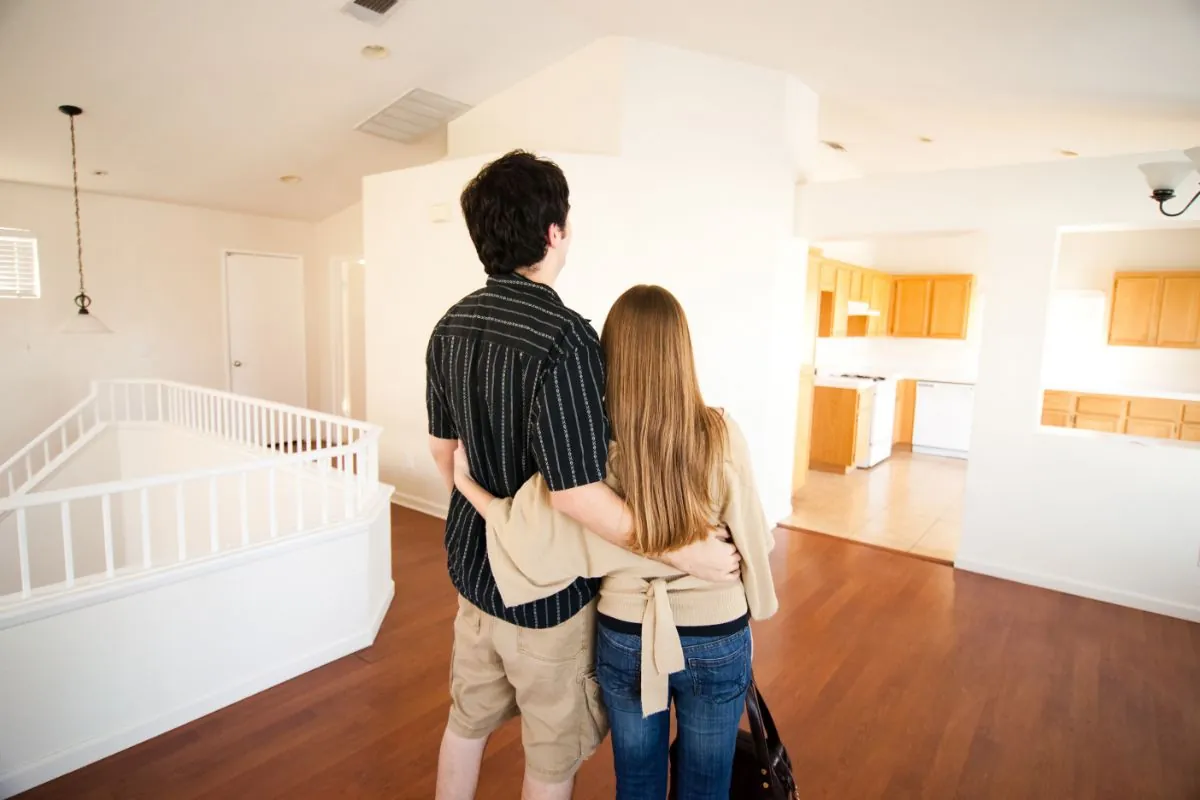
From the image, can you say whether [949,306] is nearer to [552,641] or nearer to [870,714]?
[870,714]

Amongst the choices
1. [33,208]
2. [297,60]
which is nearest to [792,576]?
[297,60]

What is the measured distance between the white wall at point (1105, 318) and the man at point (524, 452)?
21.6ft

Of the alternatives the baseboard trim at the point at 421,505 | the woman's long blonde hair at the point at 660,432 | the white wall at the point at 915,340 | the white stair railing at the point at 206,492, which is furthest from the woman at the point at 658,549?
the white wall at the point at 915,340

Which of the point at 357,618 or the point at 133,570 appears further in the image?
the point at 357,618

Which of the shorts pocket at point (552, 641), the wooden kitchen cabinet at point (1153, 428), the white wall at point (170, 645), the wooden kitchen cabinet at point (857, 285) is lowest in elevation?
the white wall at point (170, 645)

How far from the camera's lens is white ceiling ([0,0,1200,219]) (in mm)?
2973

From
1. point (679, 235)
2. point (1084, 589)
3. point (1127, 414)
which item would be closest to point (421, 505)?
point (679, 235)

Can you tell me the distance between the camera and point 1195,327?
5973mm

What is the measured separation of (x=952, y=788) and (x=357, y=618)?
2394 mm

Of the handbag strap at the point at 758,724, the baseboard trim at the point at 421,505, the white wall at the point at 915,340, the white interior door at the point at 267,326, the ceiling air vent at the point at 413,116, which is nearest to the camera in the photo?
the handbag strap at the point at 758,724

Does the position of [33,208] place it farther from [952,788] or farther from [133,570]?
[952,788]

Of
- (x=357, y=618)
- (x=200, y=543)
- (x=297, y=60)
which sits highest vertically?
(x=297, y=60)

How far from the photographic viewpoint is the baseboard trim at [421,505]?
480 cm

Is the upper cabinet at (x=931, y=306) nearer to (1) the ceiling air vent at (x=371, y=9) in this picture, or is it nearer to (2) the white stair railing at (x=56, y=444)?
(1) the ceiling air vent at (x=371, y=9)
